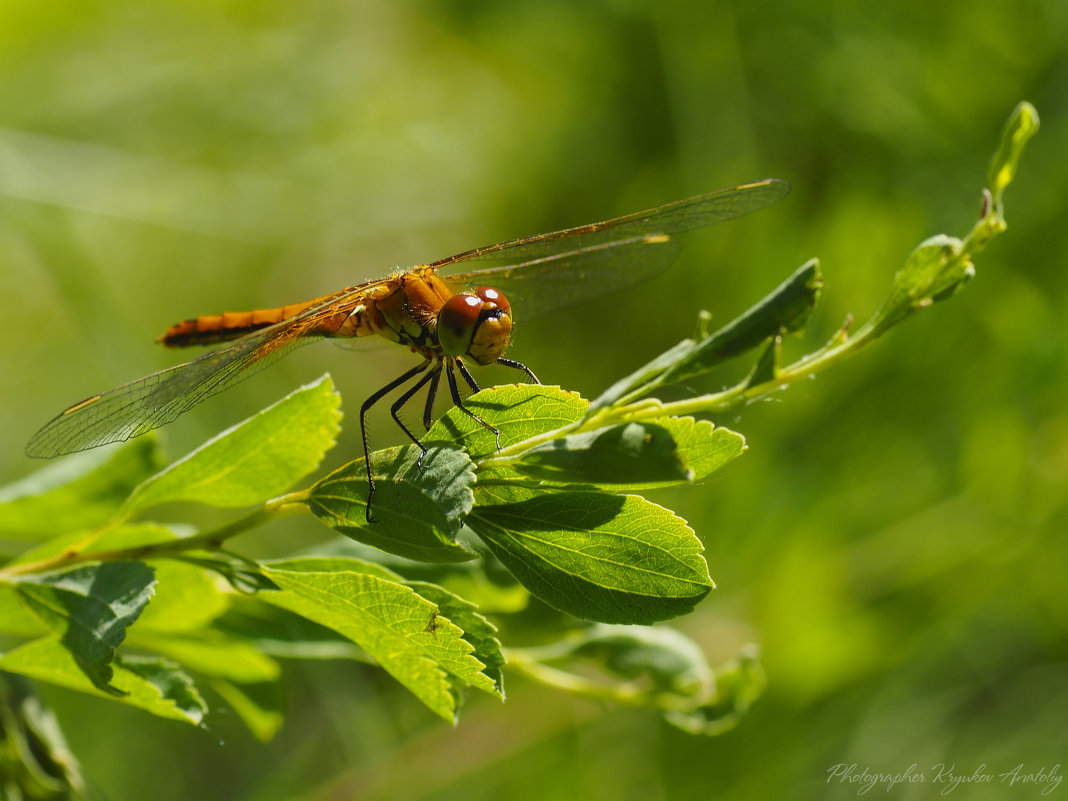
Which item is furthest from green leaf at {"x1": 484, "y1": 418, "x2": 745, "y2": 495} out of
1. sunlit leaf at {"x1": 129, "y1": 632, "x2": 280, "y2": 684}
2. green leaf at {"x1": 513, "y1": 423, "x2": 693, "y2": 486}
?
sunlit leaf at {"x1": 129, "y1": 632, "x2": 280, "y2": 684}

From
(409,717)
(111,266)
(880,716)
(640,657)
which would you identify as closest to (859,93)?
(880,716)

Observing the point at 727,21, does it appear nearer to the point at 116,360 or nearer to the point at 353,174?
the point at 353,174

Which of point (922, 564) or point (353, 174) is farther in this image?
point (353, 174)

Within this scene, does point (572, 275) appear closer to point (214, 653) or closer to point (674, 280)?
point (674, 280)

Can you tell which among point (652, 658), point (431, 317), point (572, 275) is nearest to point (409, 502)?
point (652, 658)

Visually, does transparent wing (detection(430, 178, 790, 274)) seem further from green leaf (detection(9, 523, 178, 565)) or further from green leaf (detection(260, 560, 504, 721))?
green leaf (detection(260, 560, 504, 721))

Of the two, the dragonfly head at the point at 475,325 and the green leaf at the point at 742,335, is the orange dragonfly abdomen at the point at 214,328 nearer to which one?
the dragonfly head at the point at 475,325

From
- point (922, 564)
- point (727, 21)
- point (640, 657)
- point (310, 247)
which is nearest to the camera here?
point (640, 657)
